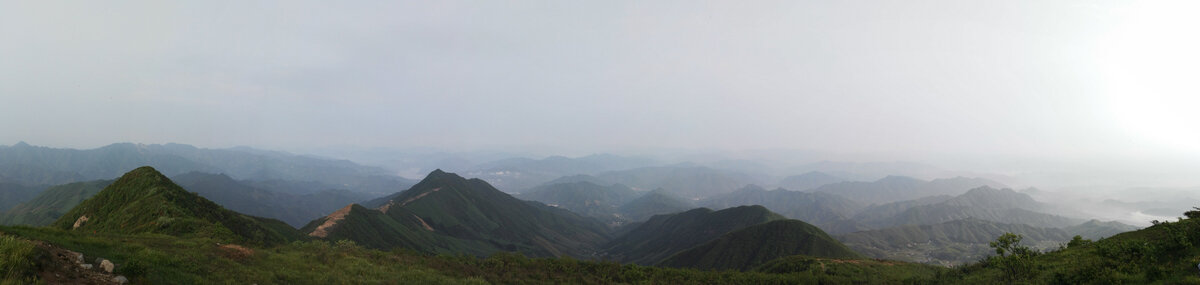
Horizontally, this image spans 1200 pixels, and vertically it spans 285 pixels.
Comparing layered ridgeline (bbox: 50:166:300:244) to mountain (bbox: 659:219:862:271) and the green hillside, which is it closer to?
the green hillside

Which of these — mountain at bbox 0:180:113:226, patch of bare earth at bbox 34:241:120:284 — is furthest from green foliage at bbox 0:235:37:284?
mountain at bbox 0:180:113:226

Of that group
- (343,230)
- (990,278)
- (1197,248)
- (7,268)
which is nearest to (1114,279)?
(1197,248)

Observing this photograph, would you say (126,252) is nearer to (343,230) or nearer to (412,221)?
(343,230)

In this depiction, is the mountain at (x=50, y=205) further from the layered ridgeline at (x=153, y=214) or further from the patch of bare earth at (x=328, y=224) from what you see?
the layered ridgeline at (x=153, y=214)

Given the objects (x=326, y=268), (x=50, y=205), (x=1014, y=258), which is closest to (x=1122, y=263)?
(x=1014, y=258)

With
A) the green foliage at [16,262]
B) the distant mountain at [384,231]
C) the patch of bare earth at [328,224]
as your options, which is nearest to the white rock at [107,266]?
the green foliage at [16,262]

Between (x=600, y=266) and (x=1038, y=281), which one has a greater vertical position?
(x=1038, y=281)

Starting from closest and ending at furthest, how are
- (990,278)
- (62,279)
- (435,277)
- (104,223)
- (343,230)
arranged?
(62,279) → (435,277) → (990,278) → (104,223) → (343,230)

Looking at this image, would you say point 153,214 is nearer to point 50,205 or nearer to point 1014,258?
point 1014,258
